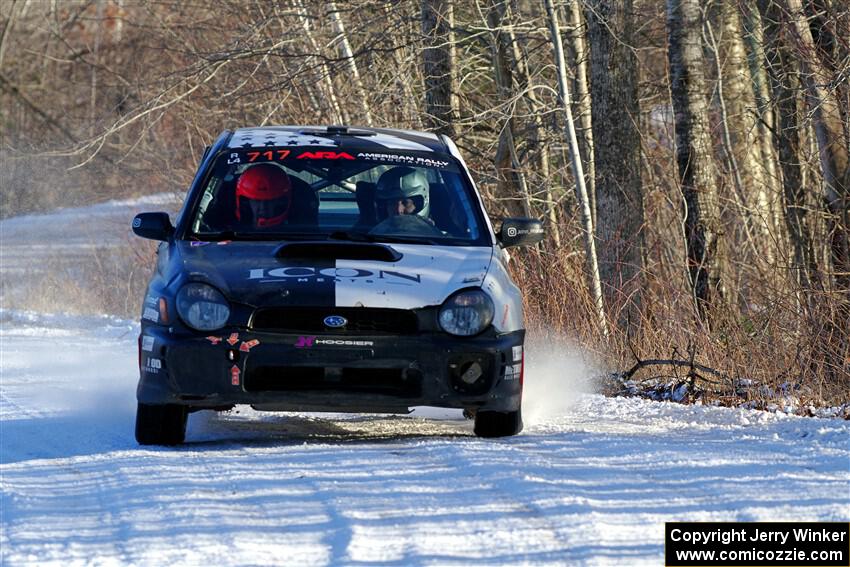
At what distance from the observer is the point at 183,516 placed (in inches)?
209

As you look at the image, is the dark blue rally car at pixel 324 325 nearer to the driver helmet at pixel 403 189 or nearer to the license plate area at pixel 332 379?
the license plate area at pixel 332 379

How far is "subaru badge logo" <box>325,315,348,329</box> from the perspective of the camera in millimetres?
6895

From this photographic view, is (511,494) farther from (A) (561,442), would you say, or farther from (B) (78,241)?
(B) (78,241)

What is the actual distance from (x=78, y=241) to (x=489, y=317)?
2843cm

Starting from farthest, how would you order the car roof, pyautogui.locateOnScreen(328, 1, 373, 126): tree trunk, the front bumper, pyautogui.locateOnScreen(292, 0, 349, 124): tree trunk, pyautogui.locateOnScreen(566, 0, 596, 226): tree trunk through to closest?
pyautogui.locateOnScreen(292, 0, 349, 124): tree trunk
pyautogui.locateOnScreen(328, 1, 373, 126): tree trunk
pyautogui.locateOnScreen(566, 0, 596, 226): tree trunk
the car roof
the front bumper

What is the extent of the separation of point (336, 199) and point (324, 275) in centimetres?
115

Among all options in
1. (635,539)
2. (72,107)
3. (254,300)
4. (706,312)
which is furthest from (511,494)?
(72,107)

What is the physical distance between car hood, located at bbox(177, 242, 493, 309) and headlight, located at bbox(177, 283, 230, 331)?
0.06 m

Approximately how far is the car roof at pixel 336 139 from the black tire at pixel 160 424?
1907 millimetres

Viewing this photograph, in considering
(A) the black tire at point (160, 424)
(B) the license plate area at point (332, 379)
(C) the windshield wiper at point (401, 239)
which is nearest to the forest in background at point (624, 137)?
(C) the windshield wiper at point (401, 239)

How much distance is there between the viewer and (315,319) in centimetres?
693

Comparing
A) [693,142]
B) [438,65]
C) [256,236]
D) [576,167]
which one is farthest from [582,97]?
[256,236]

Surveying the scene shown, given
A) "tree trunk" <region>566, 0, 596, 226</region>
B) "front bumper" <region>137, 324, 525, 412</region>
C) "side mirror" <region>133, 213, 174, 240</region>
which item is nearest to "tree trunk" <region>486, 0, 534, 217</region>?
"tree trunk" <region>566, 0, 596, 226</region>

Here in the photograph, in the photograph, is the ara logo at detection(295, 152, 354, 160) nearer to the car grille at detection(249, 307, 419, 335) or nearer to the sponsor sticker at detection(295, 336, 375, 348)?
the car grille at detection(249, 307, 419, 335)
